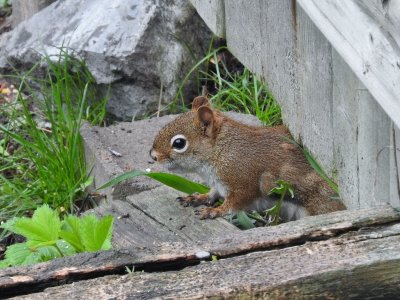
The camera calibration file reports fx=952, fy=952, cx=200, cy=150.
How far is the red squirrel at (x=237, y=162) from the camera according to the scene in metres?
3.85

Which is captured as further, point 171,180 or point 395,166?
point 171,180

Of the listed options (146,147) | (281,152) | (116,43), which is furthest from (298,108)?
(116,43)

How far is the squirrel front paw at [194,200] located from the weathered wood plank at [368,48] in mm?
1209

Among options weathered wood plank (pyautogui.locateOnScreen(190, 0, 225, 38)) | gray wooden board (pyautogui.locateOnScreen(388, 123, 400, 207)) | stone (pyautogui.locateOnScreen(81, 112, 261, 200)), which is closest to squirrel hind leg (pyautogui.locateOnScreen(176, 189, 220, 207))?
stone (pyautogui.locateOnScreen(81, 112, 261, 200))

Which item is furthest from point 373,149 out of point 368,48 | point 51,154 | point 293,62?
point 51,154

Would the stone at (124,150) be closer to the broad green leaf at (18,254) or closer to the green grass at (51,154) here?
the green grass at (51,154)

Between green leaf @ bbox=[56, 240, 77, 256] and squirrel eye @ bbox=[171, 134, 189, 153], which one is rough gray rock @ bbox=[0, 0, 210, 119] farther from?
green leaf @ bbox=[56, 240, 77, 256]

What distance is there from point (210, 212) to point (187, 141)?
493 mm

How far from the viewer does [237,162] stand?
13.3 feet

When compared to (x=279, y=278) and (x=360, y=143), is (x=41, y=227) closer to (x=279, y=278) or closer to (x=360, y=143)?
(x=279, y=278)

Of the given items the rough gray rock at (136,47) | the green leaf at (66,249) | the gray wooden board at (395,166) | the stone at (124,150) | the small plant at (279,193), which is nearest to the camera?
the gray wooden board at (395,166)

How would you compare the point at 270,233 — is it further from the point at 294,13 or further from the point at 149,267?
the point at 294,13

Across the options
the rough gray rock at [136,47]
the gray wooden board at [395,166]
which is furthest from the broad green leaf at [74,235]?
the rough gray rock at [136,47]

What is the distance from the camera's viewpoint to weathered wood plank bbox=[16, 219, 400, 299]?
2.29 meters
